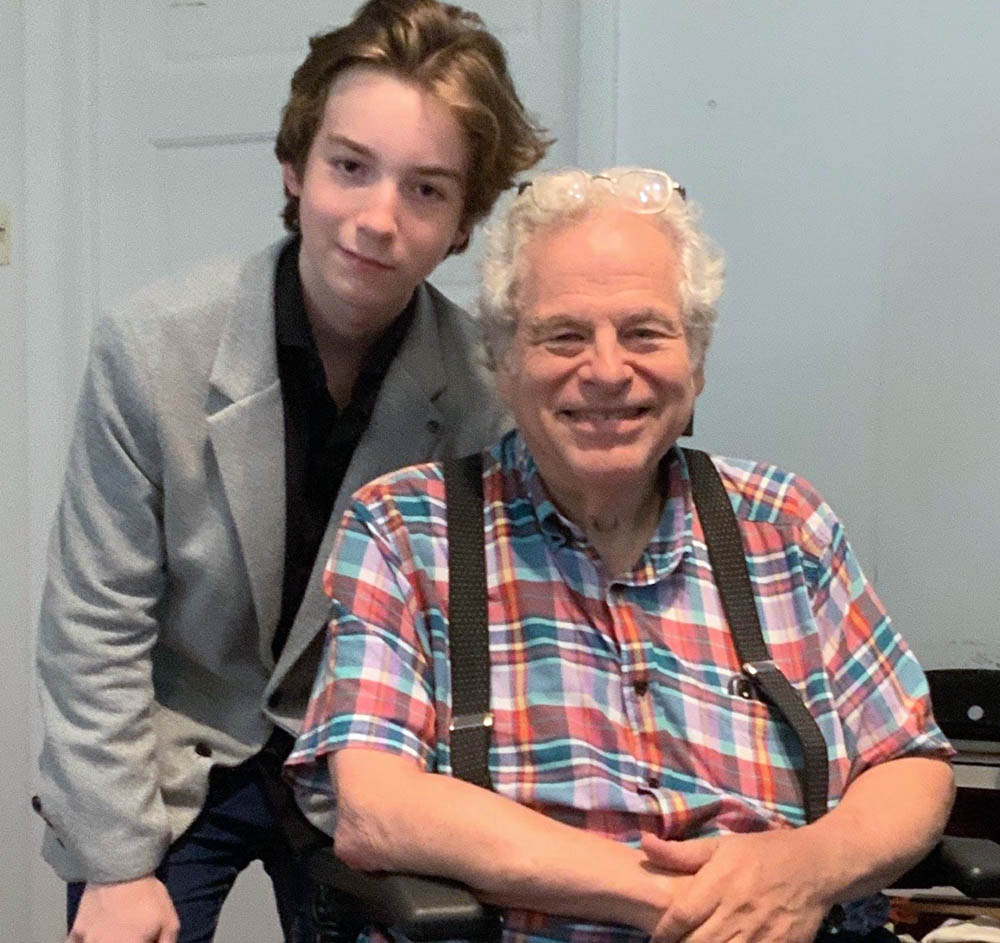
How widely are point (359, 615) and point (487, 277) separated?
1.27 feet

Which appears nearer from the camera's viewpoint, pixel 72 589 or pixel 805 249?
pixel 72 589

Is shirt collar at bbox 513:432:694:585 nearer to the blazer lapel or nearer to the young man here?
the young man

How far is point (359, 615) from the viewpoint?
3.75 ft

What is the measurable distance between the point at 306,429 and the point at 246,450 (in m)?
0.09

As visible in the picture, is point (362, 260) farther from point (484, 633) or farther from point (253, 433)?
point (484, 633)

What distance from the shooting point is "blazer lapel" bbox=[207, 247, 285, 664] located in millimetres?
1246

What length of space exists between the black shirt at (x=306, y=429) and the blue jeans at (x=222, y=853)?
0.19m

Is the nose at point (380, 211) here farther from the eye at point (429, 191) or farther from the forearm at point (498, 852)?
the forearm at point (498, 852)

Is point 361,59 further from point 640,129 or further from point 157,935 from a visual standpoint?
point 157,935

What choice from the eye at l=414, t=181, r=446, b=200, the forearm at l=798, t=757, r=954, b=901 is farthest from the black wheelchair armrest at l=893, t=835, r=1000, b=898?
the eye at l=414, t=181, r=446, b=200

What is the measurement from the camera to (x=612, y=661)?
117 cm

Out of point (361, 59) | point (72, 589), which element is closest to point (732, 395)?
point (361, 59)

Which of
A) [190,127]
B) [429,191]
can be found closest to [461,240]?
[429,191]

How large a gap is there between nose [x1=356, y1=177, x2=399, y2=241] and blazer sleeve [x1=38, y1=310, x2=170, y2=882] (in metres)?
0.27
